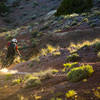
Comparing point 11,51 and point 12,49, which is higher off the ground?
point 12,49

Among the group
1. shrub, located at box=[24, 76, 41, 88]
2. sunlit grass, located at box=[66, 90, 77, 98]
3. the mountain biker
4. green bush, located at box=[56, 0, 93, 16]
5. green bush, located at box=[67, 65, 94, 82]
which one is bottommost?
green bush, located at box=[56, 0, 93, 16]

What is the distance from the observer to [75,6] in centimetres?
3153

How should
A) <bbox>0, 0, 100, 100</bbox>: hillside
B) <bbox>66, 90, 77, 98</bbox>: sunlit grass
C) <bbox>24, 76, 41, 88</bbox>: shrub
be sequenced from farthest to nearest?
<bbox>24, 76, 41, 88</bbox>: shrub → <bbox>0, 0, 100, 100</bbox>: hillside → <bbox>66, 90, 77, 98</bbox>: sunlit grass

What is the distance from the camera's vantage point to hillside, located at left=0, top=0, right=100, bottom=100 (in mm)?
6602

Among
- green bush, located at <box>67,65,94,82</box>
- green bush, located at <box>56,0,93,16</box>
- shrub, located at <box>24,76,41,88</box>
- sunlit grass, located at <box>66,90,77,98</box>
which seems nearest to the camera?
sunlit grass, located at <box>66,90,77,98</box>

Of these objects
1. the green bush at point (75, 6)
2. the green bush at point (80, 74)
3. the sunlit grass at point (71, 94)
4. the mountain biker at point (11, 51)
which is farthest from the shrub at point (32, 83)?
the green bush at point (75, 6)

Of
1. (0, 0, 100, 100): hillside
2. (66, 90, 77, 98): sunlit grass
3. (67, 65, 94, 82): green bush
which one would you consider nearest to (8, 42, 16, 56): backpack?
(0, 0, 100, 100): hillside

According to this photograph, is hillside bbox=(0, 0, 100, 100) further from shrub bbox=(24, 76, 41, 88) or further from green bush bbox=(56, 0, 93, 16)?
green bush bbox=(56, 0, 93, 16)

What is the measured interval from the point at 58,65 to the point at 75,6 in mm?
22300

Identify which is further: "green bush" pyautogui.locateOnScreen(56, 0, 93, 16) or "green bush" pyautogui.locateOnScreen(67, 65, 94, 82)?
"green bush" pyautogui.locateOnScreen(56, 0, 93, 16)

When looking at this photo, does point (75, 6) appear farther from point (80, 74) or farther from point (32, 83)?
point (80, 74)

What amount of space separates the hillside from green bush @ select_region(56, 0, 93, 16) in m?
1.22

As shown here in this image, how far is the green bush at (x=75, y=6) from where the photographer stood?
30.7 meters

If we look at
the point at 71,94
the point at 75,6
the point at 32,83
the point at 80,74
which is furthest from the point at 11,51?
the point at 75,6
